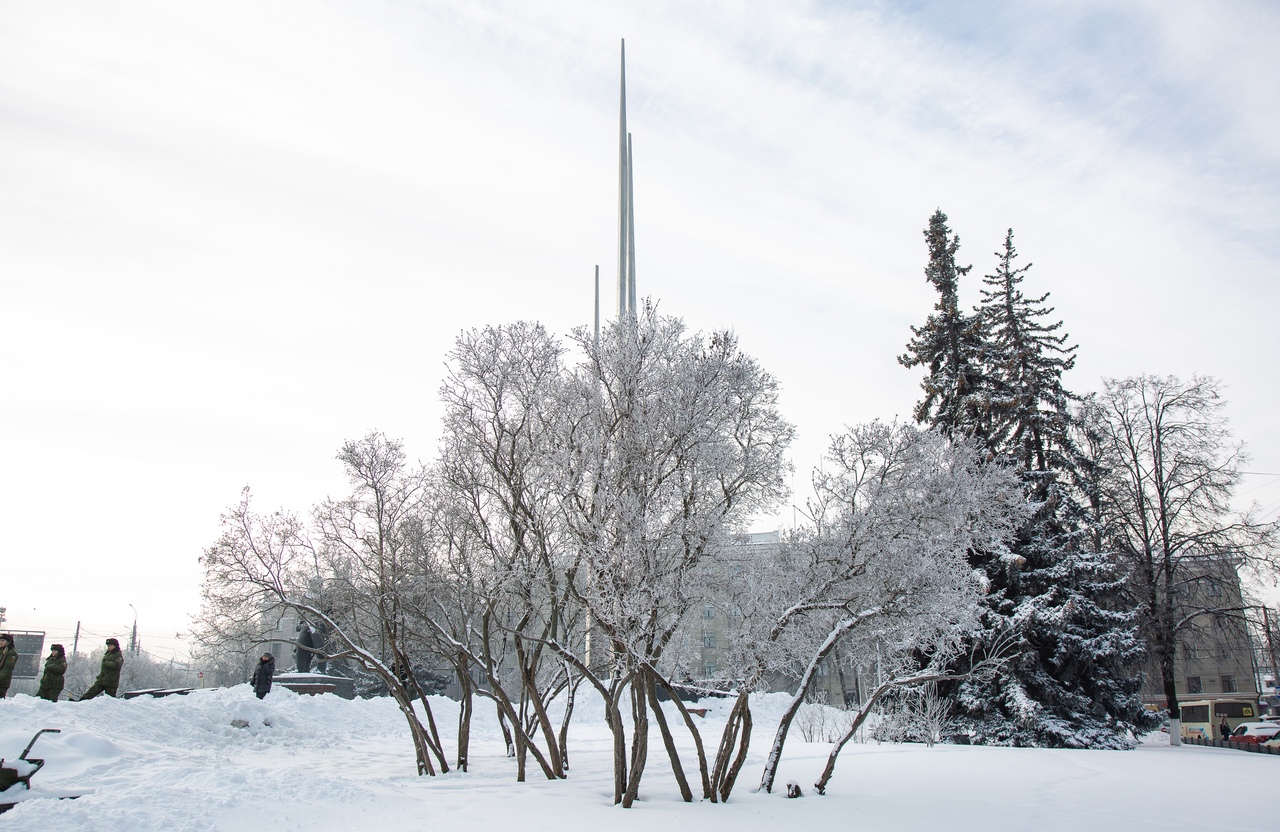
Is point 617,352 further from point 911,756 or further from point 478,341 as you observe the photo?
point 911,756

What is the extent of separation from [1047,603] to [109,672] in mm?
23877

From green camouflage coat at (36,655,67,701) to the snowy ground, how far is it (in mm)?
889

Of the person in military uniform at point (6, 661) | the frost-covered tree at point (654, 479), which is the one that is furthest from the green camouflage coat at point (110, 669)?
the frost-covered tree at point (654, 479)

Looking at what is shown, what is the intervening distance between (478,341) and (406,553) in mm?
4542

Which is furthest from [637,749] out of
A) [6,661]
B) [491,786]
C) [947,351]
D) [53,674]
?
[947,351]

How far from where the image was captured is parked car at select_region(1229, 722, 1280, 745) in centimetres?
2939

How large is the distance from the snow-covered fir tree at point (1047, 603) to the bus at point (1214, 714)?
20.4m

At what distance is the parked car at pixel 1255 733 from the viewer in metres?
29.4

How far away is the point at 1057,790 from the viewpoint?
14680 mm

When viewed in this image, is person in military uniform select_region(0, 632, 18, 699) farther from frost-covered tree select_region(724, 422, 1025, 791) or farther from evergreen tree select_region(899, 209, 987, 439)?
evergreen tree select_region(899, 209, 987, 439)

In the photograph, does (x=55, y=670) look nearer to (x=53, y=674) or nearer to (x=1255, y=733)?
(x=53, y=674)

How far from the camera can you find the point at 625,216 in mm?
41406

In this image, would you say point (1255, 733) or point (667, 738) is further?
point (1255, 733)

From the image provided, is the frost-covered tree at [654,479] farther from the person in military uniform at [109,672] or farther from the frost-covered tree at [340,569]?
the person in military uniform at [109,672]
